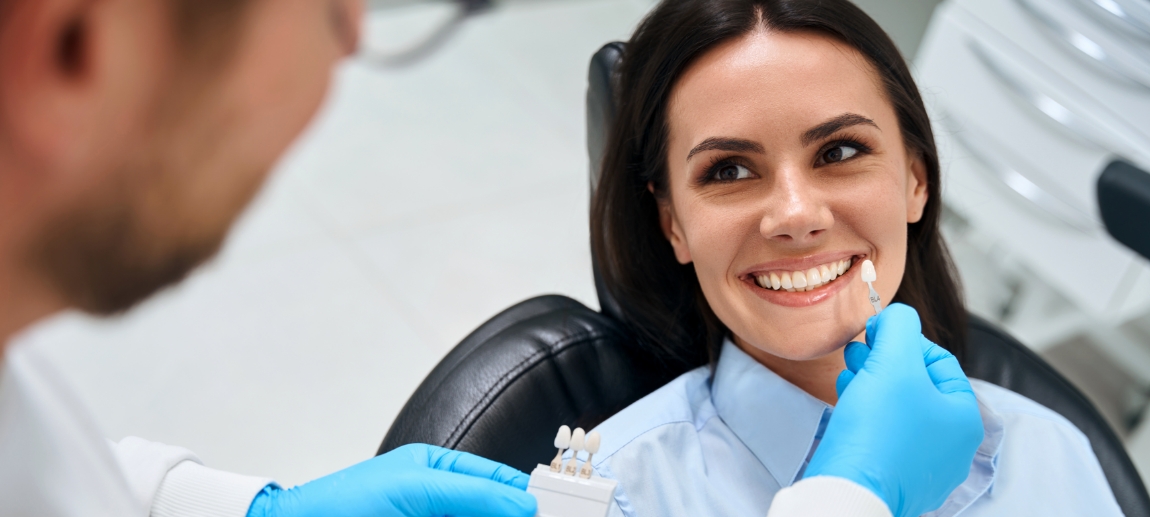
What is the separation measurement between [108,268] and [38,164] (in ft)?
0.17

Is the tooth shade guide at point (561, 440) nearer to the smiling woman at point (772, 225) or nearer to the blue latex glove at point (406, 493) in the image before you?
the blue latex glove at point (406, 493)

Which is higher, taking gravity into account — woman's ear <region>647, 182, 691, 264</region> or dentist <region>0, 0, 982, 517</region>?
dentist <region>0, 0, 982, 517</region>

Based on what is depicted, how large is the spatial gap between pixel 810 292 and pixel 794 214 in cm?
12

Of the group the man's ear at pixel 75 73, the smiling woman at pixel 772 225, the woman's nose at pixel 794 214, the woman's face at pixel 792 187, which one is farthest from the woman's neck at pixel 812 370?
the man's ear at pixel 75 73

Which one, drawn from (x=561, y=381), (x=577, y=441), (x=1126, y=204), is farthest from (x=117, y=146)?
(x=1126, y=204)

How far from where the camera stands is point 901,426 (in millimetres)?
988

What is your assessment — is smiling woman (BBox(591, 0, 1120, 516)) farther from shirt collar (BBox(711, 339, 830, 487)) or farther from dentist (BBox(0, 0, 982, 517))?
dentist (BBox(0, 0, 982, 517))

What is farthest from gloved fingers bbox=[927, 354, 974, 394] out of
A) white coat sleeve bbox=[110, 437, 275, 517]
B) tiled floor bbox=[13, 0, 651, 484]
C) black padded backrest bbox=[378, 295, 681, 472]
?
tiled floor bbox=[13, 0, 651, 484]

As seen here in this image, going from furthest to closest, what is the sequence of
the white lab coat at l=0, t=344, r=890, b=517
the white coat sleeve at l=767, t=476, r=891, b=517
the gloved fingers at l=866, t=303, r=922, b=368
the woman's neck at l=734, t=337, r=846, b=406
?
1. the woman's neck at l=734, t=337, r=846, b=406
2. the gloved fingers at l=866, t=303, r=922, b=368
3. the white coat sleeve at l=767, t=476, r=891, b=517
4. the white lab coat at l=0, t=344, r=890, b=517

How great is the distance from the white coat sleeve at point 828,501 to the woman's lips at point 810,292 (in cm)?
31

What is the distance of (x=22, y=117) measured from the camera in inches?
14.4

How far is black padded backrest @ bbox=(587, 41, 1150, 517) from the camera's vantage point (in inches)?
52.9

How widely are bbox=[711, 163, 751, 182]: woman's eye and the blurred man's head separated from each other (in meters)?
0.85

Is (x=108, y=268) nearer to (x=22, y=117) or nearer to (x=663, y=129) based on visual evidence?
(x=22, y=117)
